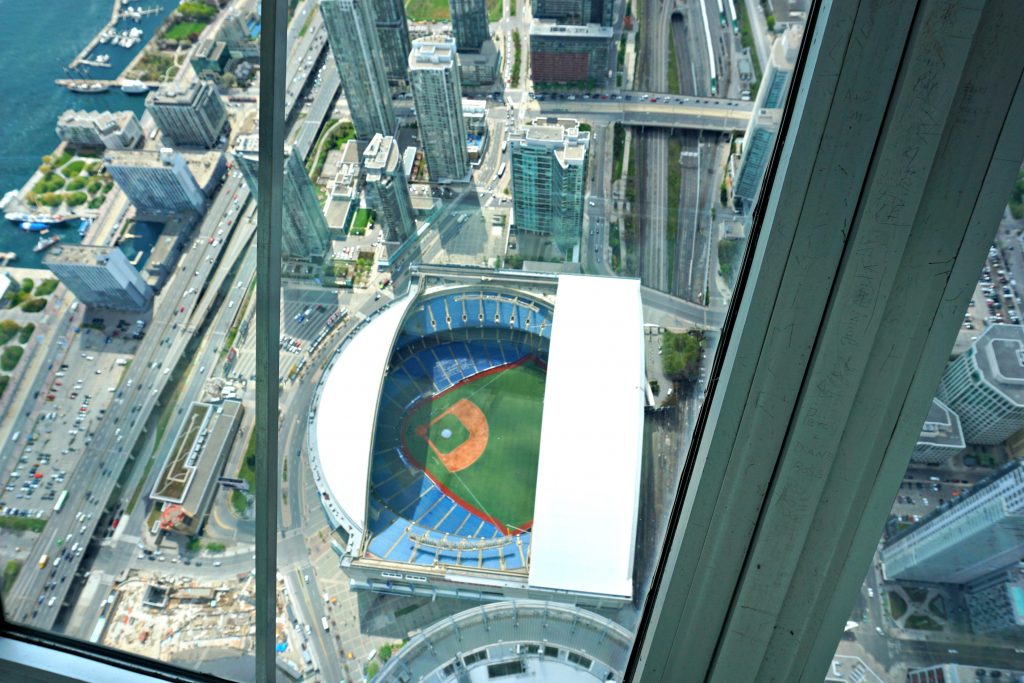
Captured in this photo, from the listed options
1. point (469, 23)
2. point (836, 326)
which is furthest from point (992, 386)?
point (469, 23)

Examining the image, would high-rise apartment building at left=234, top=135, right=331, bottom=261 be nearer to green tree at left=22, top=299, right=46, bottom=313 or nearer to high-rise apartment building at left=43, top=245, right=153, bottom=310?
high-rise apartment building at left=43, top=245, right=153, bottom=310

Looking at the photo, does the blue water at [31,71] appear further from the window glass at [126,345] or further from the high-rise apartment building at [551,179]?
the high-rise apartment building at [551,179]

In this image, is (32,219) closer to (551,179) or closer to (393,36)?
(393,36)

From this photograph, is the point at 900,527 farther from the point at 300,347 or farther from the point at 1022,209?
the point at 300,347

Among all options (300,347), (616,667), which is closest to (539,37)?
(300,347)

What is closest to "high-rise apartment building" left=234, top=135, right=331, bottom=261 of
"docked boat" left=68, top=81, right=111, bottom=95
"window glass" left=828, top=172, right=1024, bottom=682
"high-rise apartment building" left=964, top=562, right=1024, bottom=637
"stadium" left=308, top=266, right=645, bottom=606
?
"stadium" left=308, top=266, right=645, bottom=606

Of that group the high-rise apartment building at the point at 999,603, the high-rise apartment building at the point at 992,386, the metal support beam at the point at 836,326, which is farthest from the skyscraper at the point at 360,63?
the high-rise apartment building at the point at 999,603
